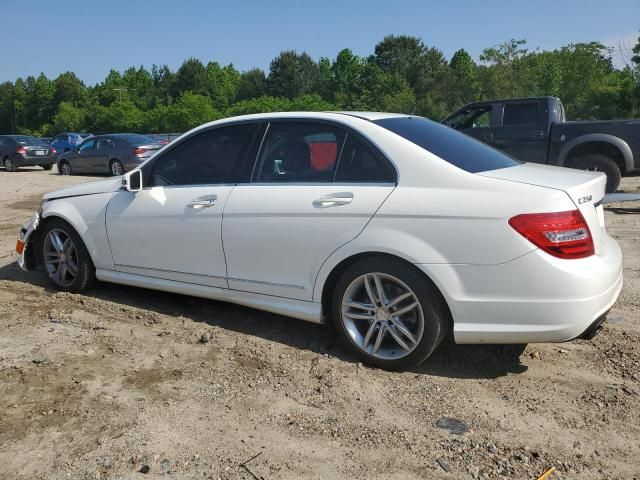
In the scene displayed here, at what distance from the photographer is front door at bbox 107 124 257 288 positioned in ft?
13.9

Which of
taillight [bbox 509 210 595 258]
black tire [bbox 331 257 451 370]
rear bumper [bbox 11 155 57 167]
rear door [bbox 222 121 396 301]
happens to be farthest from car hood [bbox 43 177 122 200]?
rear bumper [bbox 11 155 57 167]

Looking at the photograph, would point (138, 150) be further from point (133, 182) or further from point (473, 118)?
point (133, 182)

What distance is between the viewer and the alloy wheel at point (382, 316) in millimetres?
3508

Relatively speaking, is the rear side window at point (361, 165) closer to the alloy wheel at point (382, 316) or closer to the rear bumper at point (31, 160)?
the alloy wheel at point (382, 316)

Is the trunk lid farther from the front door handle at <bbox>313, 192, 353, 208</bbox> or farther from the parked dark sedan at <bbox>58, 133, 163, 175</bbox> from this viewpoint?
the parked dark sedan at <bbox>58, 133, 163, 175</bbox>

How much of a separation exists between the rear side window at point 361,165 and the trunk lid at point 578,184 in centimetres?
57

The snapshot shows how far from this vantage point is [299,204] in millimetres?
3807

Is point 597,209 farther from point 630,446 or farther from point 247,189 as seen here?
point 247,189

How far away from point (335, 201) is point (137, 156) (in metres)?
15.2

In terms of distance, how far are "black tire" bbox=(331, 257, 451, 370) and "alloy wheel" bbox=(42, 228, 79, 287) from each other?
2.73 metres

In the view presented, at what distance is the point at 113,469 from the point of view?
2.67 m

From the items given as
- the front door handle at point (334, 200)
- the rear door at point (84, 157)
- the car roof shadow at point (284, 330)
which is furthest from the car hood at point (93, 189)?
the rear door at point (84, 157)

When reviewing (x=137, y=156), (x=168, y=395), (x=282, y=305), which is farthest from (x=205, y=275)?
(x=137, y=156)

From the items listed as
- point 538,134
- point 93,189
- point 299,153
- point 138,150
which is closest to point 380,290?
point 299,153
